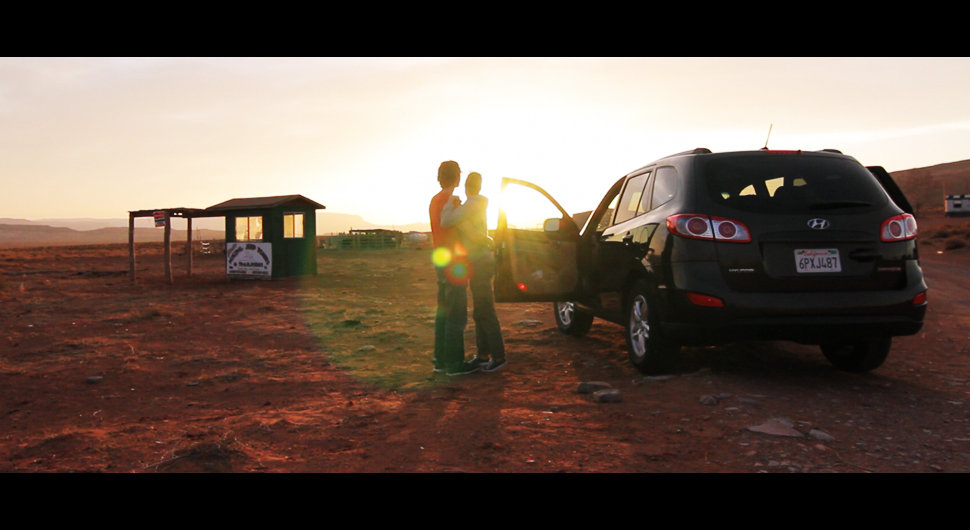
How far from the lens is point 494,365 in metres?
6.38

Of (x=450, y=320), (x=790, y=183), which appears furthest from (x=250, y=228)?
(x=790, y=183)

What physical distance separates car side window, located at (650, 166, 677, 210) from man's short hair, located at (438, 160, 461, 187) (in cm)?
183

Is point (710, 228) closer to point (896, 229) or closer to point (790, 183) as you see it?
point (790, 183)

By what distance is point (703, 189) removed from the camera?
504cm

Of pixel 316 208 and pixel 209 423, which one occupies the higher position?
pixel 316 208

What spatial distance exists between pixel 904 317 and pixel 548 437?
2879mm

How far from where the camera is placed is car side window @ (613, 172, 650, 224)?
20.5 ft

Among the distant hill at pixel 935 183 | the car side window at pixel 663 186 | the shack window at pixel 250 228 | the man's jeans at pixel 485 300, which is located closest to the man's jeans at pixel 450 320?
the man's jeans at pixel 485 300

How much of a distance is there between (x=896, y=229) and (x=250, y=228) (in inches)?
764

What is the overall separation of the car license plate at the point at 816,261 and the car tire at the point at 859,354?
3.18 feet

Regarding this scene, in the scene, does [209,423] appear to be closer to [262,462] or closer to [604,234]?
Answer: [262,462]
